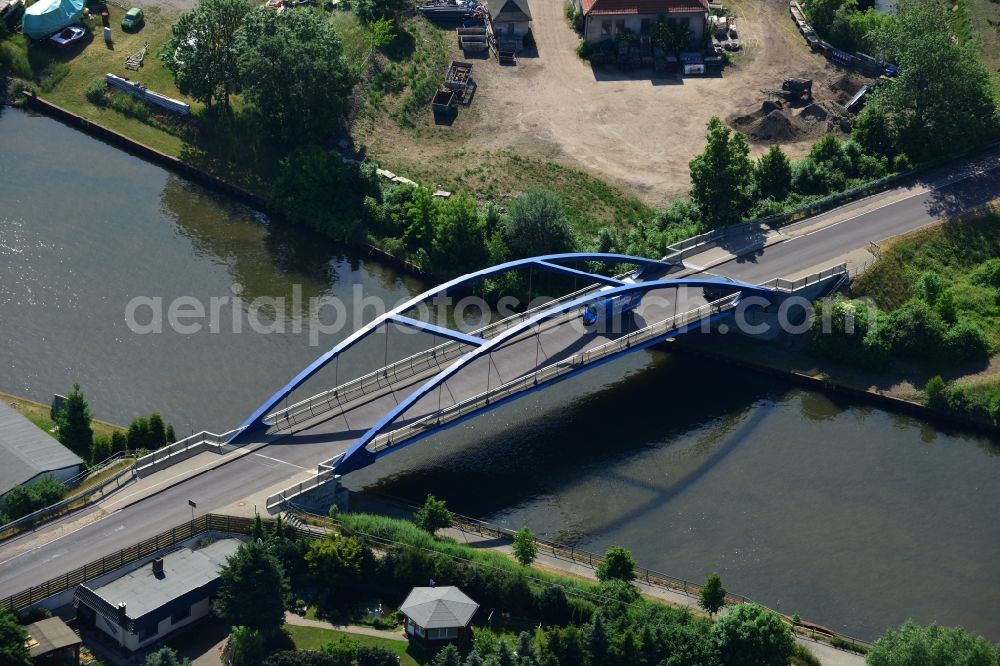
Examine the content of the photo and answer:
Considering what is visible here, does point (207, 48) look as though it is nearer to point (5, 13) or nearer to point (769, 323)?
point (5, 13)

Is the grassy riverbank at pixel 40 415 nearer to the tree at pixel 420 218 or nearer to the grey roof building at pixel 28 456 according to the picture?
the grey roof building at pixel 28 456

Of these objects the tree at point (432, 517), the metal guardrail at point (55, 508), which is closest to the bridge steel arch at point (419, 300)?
the metal guardrail at point (55, 508)

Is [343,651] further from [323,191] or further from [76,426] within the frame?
[323,191]

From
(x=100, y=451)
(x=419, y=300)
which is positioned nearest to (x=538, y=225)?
(x=419, y=300)

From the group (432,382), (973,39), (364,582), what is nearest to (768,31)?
(973,39)

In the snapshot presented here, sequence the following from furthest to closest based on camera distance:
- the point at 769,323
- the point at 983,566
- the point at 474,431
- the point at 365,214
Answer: the point at 365,214 → the point at 769,323 → the point at 474,431 → the point at 983,566

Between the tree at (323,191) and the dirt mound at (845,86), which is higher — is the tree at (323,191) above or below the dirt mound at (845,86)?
below

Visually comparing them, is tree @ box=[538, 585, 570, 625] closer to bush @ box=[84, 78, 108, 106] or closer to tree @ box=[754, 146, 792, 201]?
tree @ box=[754, 146, 792, 201]
